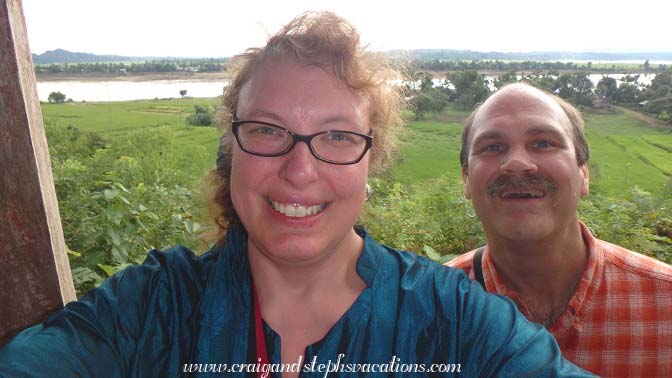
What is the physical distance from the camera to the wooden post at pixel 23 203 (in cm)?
124

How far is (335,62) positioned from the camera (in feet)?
4.78

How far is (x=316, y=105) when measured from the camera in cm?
140

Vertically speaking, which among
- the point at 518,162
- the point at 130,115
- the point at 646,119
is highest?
the point at 518,162

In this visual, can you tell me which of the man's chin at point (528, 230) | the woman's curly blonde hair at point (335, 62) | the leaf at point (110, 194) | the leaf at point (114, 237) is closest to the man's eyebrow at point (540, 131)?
the man's chin at point (528, 230)

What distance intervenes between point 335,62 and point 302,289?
733 mm

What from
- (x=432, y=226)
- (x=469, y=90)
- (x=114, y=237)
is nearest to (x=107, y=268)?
(x=114, y=237)

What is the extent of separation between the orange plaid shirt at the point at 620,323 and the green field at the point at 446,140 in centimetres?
74

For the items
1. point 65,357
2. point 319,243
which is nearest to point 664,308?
point 319,243

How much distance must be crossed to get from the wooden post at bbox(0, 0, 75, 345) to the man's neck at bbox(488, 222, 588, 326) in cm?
174

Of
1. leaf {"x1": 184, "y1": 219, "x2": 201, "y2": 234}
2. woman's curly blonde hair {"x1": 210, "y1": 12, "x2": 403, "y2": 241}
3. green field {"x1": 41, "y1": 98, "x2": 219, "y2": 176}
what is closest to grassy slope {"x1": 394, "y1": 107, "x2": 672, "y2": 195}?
leaf {"x1": 184, "y1": 219, "x2": 201, "y2": 234}

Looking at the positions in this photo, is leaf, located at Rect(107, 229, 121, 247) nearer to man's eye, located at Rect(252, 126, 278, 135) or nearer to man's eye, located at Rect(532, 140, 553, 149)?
man's eye, located at Rect(252, 126, 278, 135)

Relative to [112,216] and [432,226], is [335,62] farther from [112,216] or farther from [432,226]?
[432,226]

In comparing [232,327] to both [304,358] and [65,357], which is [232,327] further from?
[65,357]

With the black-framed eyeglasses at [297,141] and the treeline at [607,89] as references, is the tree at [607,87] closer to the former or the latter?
the treeline at [607,89]
